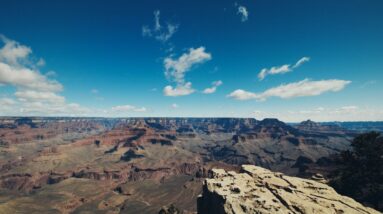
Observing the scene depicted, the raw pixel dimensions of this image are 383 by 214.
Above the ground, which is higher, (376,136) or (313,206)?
(376,136)

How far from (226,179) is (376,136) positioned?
4860 centimetres

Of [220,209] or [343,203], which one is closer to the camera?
[343,203]

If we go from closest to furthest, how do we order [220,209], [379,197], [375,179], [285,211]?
[285,211]
[220,209]
[379,197]
[375,179]

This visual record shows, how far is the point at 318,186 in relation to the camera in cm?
5931

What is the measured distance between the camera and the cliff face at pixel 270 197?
4812 cm


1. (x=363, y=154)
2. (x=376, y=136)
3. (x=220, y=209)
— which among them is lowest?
(x=220, y=209)

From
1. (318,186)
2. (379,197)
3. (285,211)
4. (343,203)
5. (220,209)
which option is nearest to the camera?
(285,211)

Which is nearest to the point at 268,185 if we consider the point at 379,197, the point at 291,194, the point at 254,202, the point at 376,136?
the point at 291,194

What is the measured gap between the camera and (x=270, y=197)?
5297cm

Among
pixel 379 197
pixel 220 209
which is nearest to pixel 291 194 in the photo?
pixel 220 209

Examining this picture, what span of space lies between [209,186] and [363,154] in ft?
157

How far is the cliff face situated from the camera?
158 feet

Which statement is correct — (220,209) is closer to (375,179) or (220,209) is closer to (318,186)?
(318,186)

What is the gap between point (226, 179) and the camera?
6719 centimetres
